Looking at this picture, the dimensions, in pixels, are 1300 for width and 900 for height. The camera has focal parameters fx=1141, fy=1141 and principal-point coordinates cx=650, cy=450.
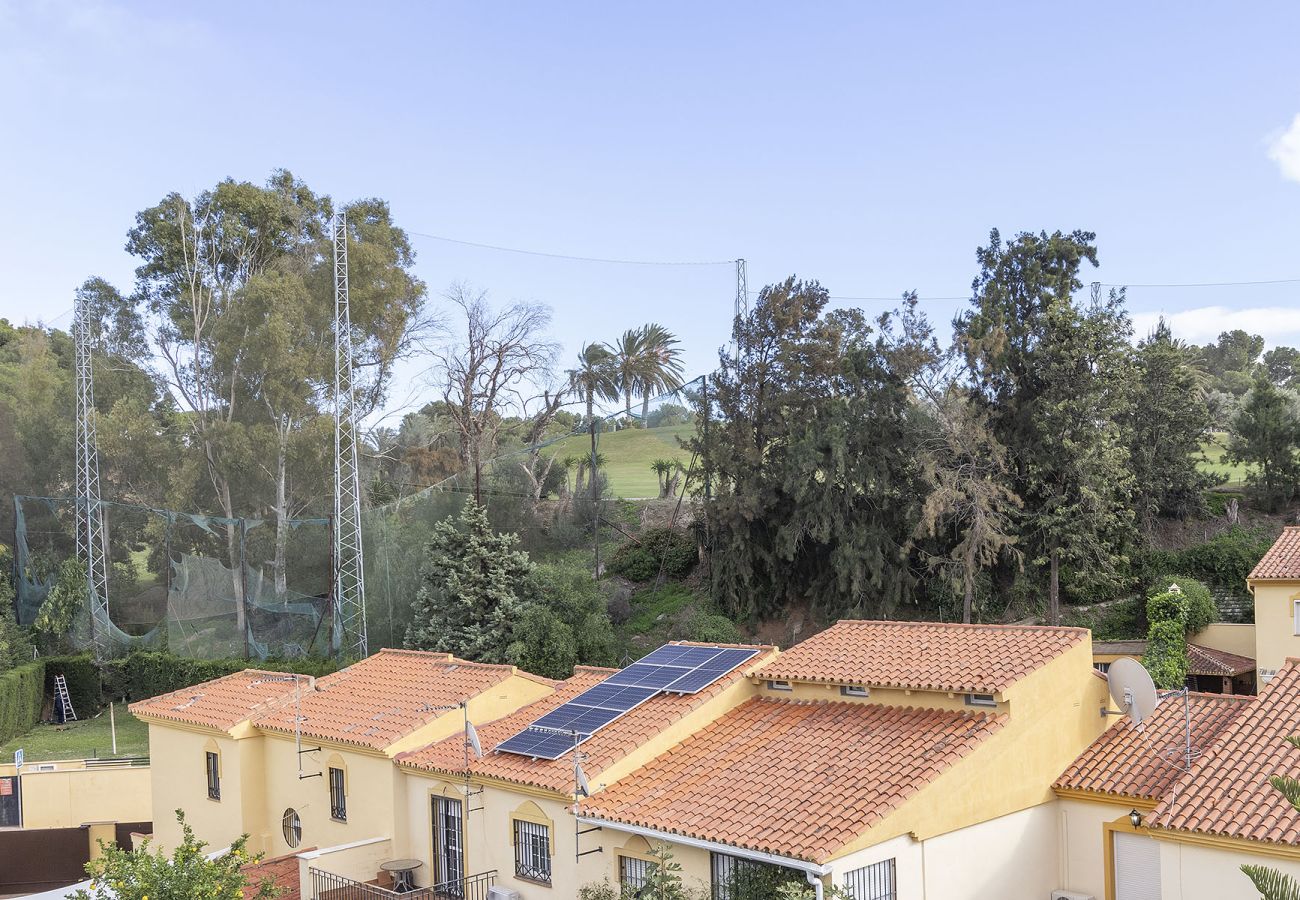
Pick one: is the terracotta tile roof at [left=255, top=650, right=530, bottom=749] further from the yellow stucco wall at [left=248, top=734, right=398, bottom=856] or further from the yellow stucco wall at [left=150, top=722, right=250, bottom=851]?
the yellow stucco wall at [left=150, top=722, right=250, bottom=851]

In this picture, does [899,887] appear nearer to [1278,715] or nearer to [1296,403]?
[1278,715]

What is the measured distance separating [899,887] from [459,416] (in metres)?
40.4

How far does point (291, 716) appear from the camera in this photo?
19969mm

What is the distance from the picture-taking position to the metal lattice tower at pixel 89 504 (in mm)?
40094

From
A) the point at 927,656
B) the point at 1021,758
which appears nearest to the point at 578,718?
the point at 927,656

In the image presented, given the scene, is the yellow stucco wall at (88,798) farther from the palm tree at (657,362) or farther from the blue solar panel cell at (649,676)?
the palm tree at (657,362)

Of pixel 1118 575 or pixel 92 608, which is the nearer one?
pixel 1118 575

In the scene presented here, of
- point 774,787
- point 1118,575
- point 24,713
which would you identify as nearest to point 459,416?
point 24,713

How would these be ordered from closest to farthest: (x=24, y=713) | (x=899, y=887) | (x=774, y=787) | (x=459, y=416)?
(x=899, y=887) < (x=774, y=787) < (x=24, y=713) < (x=459, y=416)

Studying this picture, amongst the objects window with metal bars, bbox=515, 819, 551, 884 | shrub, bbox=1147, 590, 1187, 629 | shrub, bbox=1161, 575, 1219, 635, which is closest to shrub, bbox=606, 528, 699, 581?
shrub, bbox=1147, 590, 1187, 629

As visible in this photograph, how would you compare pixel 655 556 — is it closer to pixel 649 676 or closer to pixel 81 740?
pixel 81 740

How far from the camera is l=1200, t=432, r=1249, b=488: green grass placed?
38.8 metres

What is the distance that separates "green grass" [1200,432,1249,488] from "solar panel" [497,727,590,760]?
2910 centimetres

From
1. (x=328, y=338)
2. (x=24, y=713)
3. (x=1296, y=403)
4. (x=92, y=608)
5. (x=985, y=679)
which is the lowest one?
(x=24, y=713)
